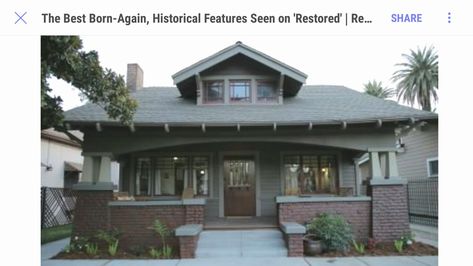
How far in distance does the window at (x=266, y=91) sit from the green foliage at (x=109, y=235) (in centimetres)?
547

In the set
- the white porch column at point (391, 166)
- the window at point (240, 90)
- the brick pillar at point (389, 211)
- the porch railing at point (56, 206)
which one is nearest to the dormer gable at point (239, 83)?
the window at point (240, 90)

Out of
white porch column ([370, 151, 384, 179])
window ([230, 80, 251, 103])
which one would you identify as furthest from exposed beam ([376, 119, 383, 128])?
window ([230, 80, 251, 103])

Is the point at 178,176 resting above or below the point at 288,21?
below

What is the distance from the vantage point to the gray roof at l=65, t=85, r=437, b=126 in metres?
9.38

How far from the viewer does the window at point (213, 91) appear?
461 inches

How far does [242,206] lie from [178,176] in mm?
2143

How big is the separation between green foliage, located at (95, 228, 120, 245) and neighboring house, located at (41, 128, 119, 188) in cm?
811

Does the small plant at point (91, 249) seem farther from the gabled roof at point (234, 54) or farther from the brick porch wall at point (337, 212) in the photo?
the gabled roof at point (234, 54)

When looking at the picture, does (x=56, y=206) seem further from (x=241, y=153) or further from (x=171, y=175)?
(x=241, y=153)

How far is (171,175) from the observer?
11.9 meters

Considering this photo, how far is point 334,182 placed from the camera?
1184cm

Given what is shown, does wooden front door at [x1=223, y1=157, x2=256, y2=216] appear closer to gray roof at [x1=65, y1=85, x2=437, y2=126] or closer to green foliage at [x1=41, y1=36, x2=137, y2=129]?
gray roof at [x1=65, y1=85, x2=437, y2=126]

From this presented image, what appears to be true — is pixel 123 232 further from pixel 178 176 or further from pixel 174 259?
pixel 178 176
